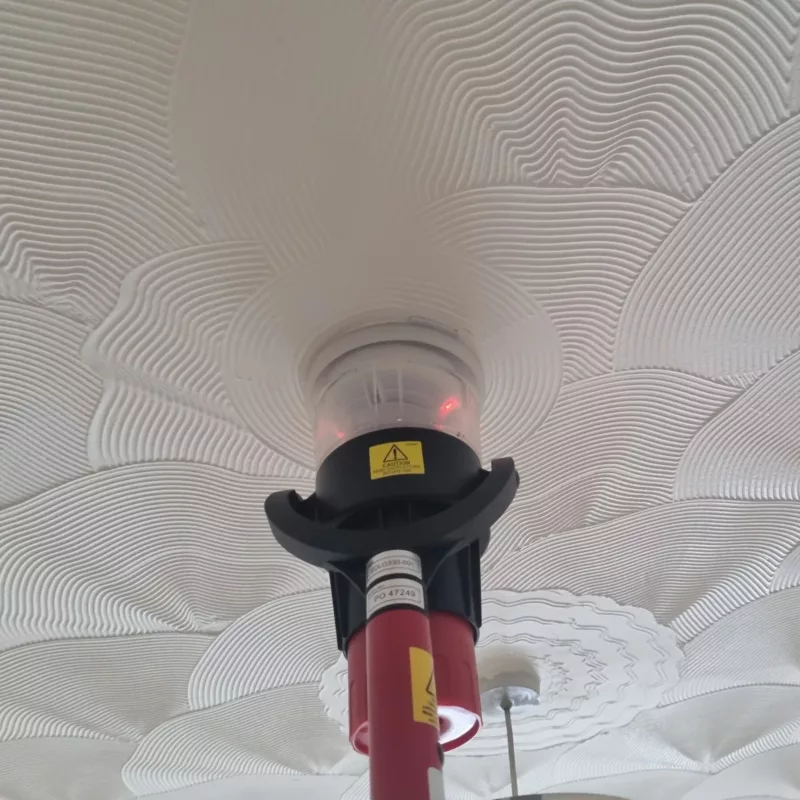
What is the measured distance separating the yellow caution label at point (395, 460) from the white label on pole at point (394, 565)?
68 mm

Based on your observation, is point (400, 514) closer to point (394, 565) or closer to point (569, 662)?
point (394, 565)

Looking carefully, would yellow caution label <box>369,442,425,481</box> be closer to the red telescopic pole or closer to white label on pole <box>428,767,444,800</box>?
the red telescopic pole

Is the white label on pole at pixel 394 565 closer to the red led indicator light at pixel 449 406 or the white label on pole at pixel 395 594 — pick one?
the white label on pole at pixel 395 594

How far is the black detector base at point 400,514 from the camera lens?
21.2 inches

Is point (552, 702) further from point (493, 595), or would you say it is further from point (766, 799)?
point (766, 799)

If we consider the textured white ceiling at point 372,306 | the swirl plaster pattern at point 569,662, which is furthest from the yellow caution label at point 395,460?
the swirl plaster pattern at point 569,662

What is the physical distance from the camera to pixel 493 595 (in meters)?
0.95

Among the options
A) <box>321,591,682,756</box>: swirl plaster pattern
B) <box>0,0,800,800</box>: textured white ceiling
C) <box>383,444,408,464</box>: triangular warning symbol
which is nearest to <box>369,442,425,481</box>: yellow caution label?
<box>383,444,408,464</box>: triangular warning symbol

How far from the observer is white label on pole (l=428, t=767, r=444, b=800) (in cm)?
44

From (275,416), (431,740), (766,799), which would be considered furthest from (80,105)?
(766,799)

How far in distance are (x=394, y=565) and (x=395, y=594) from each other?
21 millimetres

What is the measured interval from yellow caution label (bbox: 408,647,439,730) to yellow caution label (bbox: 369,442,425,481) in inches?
5.2

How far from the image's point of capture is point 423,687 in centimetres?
48

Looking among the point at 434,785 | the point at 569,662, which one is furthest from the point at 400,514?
the point at 569,662
